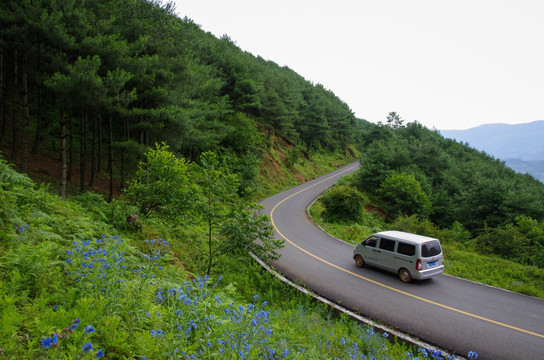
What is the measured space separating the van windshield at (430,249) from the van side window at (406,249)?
34 centimetres

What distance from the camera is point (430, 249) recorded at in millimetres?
11383

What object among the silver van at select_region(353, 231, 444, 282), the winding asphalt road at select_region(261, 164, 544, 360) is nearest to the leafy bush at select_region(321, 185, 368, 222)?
the winding asphalt road at select_region(261, 164, 544, 360)

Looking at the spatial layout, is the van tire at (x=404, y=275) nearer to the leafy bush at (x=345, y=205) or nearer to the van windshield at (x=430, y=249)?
the van windshield at (x=430, y=249)

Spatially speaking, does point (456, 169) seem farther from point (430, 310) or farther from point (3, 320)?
point (3, 320)

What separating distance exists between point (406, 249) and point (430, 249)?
0.88 m

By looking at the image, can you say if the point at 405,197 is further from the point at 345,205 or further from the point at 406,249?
the point at 406,249

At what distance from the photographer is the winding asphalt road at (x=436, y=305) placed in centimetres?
777

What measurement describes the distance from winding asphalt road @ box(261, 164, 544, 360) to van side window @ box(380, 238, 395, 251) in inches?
49.2

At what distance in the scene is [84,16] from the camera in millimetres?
12852

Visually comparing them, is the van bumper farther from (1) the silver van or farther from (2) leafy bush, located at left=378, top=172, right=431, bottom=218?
(2) leafy bush, located at left=378, top=172, right=431, bottom=218

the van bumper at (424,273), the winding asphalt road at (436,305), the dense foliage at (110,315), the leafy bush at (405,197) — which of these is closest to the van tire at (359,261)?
the winding asphalt road at (436,305)

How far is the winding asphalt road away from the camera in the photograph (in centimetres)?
777

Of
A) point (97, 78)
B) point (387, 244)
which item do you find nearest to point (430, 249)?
point (387, 244)

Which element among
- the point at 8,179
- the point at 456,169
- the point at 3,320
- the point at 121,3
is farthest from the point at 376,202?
the point at 3,320
